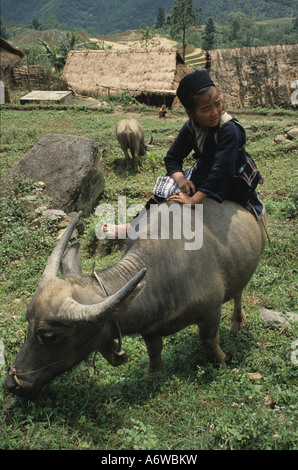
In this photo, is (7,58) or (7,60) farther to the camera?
(7,58)

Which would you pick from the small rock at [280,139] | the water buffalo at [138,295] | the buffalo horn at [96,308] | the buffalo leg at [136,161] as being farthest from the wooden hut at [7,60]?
the buffalo horn at [96,308]

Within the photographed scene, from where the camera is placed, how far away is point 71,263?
2.86m

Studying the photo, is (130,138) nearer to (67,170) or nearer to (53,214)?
(67,170)

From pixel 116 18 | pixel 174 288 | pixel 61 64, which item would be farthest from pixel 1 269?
pixel 116 18

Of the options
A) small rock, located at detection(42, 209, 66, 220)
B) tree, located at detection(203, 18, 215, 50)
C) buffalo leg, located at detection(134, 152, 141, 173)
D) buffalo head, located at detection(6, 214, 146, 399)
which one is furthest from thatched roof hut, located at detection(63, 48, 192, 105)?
tree, located at detection(203, 18, 215, 50)

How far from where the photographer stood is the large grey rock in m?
7.02

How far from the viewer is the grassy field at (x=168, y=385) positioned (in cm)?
256

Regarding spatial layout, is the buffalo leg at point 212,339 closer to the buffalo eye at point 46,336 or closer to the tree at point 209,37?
the buffalo eye at point 46,336

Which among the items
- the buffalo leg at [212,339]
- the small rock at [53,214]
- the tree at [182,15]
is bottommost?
the small rock at [53,214]

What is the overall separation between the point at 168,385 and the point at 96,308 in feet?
4.00

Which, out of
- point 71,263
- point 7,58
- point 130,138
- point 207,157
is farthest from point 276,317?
point 7,58

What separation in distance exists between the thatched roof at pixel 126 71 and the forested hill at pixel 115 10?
12096 cm

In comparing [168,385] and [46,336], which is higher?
[46,336]

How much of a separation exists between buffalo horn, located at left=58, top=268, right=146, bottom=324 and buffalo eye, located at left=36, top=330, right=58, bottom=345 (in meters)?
0.15
